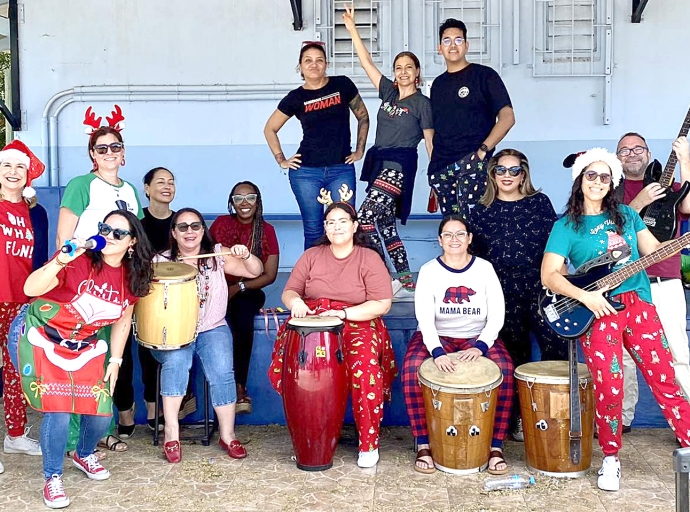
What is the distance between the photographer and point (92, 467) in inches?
147

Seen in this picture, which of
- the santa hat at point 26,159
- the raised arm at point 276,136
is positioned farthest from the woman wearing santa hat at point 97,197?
the raised arm at point 276,136

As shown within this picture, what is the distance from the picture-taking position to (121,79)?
6.53 metres

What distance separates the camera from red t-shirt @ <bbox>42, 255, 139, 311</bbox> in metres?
3.46

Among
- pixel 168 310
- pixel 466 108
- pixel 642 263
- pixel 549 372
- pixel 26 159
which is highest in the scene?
pixel 466 108

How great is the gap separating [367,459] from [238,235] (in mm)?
1542

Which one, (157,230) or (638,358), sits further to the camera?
(157,230)

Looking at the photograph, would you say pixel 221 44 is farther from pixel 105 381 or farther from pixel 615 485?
pixel 615 485

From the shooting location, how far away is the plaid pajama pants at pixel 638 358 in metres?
A: 3.55

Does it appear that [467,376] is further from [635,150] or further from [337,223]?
[635,150]

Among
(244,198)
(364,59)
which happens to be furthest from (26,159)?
(364,59)

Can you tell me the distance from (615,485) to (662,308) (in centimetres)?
93

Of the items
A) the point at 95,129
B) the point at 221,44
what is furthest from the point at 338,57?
the point at 95,129

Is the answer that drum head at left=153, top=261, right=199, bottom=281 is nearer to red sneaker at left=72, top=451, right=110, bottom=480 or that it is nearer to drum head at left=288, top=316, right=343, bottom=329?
drum head at left=288, top=316, right=343, bottom=329

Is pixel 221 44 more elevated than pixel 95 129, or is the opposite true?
pixel 221 44
